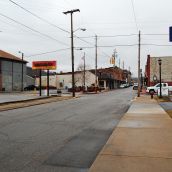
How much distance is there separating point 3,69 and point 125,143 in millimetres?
66265

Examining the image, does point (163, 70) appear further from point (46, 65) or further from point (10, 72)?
point (46, 65)

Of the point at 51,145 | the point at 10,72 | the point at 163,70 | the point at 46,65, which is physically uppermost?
the point at 163,70

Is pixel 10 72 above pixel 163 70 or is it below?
below

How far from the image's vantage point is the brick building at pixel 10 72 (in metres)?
73.8

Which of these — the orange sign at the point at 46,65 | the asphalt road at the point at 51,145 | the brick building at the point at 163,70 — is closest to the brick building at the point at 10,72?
the orange sign at the point at 46,65

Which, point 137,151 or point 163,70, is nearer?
point 137,151

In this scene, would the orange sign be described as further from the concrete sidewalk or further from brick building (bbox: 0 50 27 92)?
the concrete sidewalk

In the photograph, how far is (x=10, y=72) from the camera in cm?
7681

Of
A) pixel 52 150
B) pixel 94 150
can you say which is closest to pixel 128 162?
pixel 94 150

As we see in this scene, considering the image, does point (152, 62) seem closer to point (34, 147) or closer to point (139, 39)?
point (139, 39)

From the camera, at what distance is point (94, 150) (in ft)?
31.4

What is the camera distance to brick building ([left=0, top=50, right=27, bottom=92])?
73.8m

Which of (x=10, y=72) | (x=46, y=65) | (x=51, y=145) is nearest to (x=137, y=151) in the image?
(x=51, y=145)

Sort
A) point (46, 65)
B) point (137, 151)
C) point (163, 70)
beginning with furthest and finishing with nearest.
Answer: point (163, 70), point (46, 65), point (137, 151)
